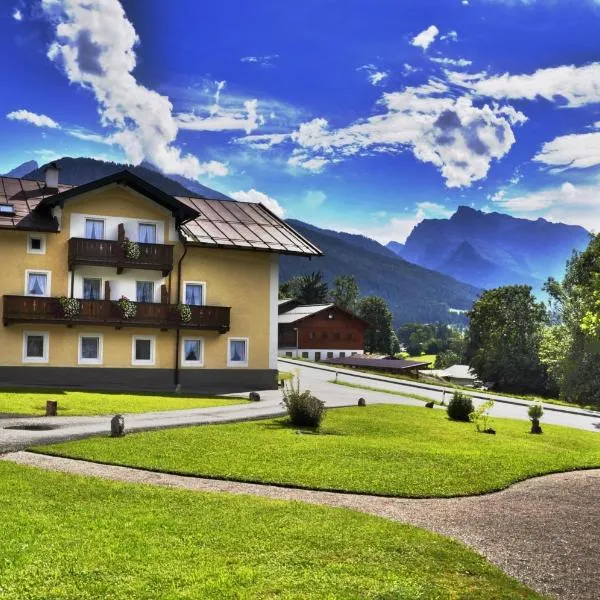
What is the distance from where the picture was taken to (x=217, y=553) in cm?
945

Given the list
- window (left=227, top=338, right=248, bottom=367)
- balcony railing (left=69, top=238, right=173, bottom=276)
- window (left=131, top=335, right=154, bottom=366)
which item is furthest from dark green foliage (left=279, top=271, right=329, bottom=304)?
Result: balcony railing (left=69, top=238, right=173, bottom=276)

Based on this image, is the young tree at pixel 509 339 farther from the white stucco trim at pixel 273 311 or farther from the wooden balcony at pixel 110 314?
the wooden balcony at pixel 110 314

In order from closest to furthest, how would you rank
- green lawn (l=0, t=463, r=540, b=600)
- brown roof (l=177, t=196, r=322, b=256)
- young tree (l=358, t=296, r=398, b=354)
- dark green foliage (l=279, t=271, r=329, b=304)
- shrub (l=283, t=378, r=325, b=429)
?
1. green lawn (l=0, t=463, r=540, b=600)
2. shrub (l=283, t=378, r=325, b=429)
3. brown roof (l=177, t=196, r=322, b=256)
4. dark green foliage (l=279, t=271, r=329, b=304)
5. young tree (l=358, t=296, r=398, b=354)

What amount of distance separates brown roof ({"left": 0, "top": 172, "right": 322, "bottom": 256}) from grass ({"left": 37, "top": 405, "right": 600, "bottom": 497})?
60.7 ft

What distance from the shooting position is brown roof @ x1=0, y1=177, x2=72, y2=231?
37.2m

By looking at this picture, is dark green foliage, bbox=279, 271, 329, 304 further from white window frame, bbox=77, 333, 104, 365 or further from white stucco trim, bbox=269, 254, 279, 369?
white window frame, bbox=77, 333, 104, 365

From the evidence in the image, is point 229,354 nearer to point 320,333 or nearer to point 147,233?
point 147,233

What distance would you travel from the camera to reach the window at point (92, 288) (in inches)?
1542

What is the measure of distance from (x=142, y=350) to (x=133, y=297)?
124 inches

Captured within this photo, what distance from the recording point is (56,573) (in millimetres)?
8414

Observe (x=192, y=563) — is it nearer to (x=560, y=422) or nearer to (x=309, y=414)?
(x=309, y=414)

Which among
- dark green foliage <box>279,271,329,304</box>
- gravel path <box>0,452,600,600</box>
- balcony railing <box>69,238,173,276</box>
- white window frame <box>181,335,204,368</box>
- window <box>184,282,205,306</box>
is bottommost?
gravel path <box>0,452,600,600</box>

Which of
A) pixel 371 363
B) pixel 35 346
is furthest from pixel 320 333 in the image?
pixel 35 346

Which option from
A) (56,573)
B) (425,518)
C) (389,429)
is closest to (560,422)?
(389,429)
